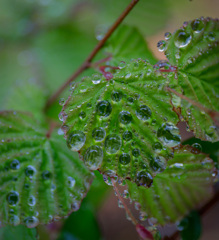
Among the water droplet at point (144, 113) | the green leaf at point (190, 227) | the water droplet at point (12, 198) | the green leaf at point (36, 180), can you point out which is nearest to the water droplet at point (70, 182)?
the green leaf at point (36, 180)

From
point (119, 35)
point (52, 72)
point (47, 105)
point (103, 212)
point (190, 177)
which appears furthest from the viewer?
point (52, 72)

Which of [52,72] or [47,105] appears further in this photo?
[52,72]

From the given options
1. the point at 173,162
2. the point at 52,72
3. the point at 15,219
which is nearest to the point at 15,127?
the point at 15,219

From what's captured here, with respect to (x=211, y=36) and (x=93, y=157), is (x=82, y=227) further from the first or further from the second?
(x=211, y=36)

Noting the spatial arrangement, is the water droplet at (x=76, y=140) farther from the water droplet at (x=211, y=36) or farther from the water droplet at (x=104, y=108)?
the water droplet at (x=211, y=36)

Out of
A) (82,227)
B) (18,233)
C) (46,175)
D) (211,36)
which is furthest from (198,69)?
(82,227)

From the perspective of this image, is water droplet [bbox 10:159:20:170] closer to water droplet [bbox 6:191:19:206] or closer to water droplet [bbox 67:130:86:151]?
water droplet [bbox 6:191:19:206]

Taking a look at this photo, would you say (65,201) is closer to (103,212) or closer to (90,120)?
(90,120)
